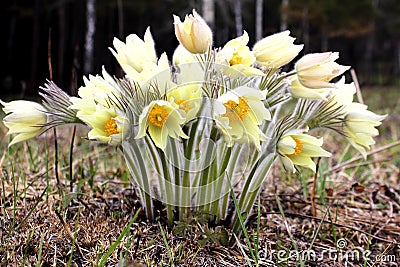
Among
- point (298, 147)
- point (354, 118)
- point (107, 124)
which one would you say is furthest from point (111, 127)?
point (354, 118)

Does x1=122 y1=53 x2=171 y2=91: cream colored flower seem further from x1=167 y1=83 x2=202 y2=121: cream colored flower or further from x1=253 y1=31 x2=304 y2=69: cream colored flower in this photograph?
x1=253 y1=31 x2=304 y2=69: cream colored flower

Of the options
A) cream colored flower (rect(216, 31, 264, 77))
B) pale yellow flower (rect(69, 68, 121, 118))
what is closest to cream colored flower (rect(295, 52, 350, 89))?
cream colored flower (rect(216, 31, 264, 77))

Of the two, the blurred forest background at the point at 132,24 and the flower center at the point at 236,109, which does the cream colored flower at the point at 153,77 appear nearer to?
the flower center at the point at 236,109

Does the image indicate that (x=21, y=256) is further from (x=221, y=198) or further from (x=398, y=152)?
(x=398, y=152)

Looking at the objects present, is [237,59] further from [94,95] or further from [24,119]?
[24,119]

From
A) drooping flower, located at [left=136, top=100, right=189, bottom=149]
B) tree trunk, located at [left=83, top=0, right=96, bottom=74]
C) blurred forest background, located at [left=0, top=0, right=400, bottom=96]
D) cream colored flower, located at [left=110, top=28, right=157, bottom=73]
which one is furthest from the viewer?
tree trunk, located at [left=83, top=0, right=96, bottom=74]

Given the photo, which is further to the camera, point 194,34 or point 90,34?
point 90,34

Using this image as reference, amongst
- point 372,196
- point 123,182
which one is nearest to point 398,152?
point 372,196

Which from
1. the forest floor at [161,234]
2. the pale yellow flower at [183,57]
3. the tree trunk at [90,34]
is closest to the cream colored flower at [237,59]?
the pale yellow flower at [183,57]
